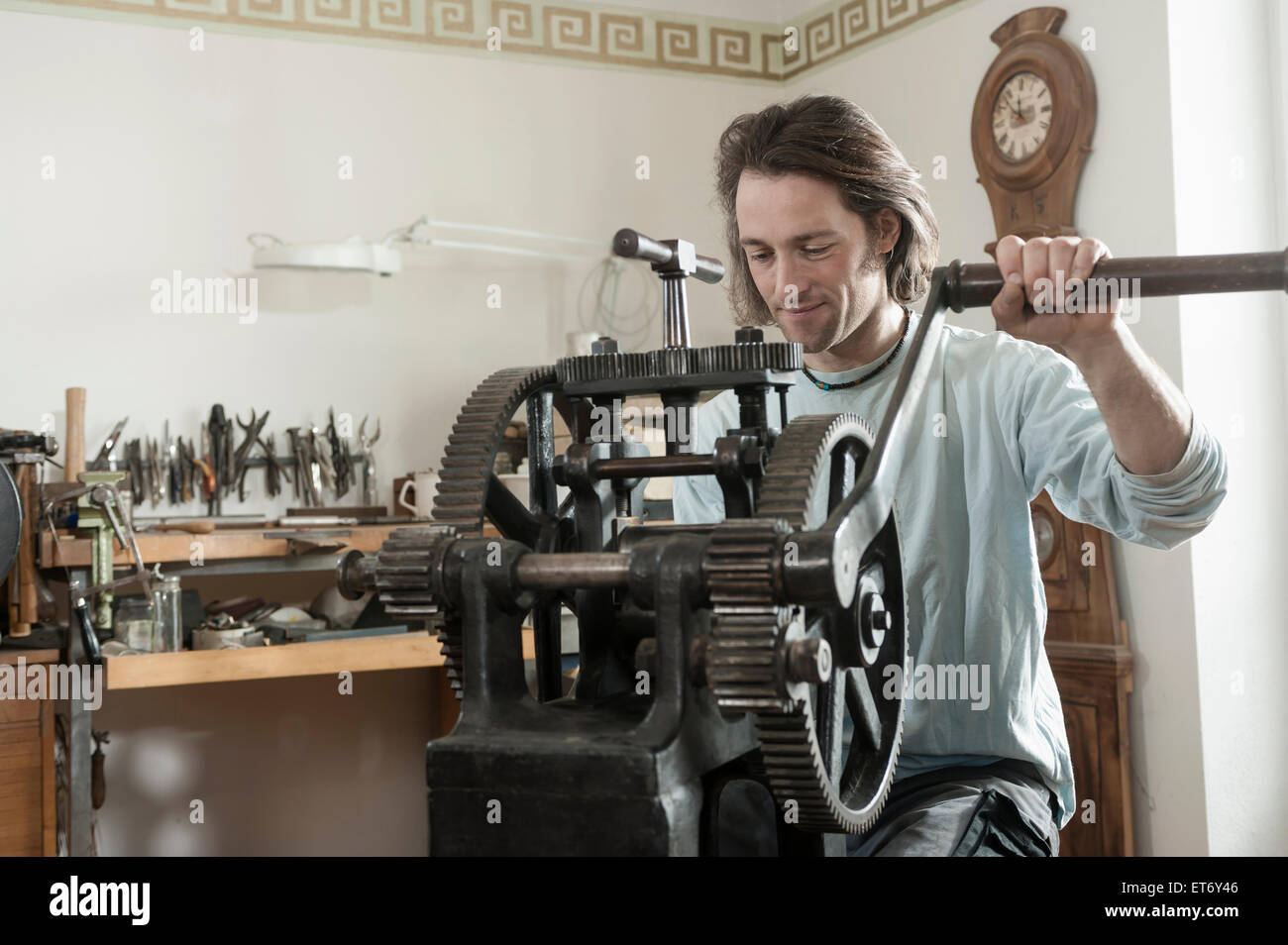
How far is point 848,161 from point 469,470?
33.5 inches

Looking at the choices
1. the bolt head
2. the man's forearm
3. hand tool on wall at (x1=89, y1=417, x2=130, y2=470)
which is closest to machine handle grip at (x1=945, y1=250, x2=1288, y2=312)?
the man's forearm

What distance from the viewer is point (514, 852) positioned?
0.80 metres

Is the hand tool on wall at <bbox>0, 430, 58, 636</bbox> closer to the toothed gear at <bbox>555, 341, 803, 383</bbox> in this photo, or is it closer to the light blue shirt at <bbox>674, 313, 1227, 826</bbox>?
the light blue shirt at <bbox>674, 313, 1227, 826</bbox>

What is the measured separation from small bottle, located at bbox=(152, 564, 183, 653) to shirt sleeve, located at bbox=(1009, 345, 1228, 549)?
7.16ft

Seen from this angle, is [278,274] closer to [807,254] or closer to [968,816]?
[807,254]

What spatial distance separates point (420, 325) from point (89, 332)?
3.18 ft

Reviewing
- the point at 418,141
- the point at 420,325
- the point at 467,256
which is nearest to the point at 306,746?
the point at 420,325

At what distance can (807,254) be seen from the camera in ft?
5.07

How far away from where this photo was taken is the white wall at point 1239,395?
2.92 meters

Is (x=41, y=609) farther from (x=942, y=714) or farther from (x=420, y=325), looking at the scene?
(x=942, y=714)

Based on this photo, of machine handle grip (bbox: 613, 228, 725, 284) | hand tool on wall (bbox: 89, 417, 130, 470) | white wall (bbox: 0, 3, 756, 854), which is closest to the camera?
machine handle grip (bbox: 613, 228, 725, 284)

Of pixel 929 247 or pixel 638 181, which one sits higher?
pixel 638 181

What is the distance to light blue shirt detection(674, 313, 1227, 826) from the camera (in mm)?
1358

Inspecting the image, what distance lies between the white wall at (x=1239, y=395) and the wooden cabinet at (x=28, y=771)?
109 inches
